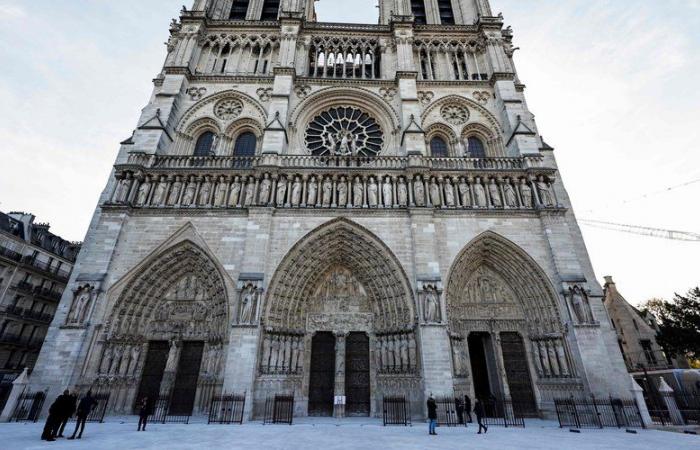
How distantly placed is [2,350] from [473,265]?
23266mm

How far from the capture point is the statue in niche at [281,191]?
42.4 feet

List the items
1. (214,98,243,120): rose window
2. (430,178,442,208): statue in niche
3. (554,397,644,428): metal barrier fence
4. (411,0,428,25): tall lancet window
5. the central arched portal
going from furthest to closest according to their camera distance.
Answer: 1. (411,0,428,25): tall lancet window
2. (214,98,243,120): rose window
3. (430,178,442,208): statue in niche
4. the central arched portal
5. (554,397,644,428): metal barrier fence

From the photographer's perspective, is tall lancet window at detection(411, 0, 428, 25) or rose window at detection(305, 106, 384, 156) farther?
tall lancet window at detection(411, 0, 428, 25)

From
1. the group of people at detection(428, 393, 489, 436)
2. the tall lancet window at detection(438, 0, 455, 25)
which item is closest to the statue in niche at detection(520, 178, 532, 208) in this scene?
the group of people at detection(428, 393, 489, 436)

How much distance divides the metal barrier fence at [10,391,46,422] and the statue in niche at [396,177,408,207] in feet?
42.3

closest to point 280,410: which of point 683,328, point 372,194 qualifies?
point 372,194

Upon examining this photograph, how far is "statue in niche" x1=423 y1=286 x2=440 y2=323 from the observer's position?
35.3 ft

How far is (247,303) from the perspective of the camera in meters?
10.9

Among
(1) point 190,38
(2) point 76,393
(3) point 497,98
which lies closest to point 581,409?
(3) point 497,98

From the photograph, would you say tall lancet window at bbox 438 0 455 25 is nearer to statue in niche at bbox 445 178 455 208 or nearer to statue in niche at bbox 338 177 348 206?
statue in niche at bbox 445 178 455 208

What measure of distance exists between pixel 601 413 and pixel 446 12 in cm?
2264

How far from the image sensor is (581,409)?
33.0 ft

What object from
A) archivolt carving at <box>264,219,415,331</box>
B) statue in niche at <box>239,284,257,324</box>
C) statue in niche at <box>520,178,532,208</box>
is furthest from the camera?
statue in niche at <box>520,178,532,208</box>

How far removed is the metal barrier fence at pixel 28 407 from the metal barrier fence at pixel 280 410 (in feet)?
21.1
